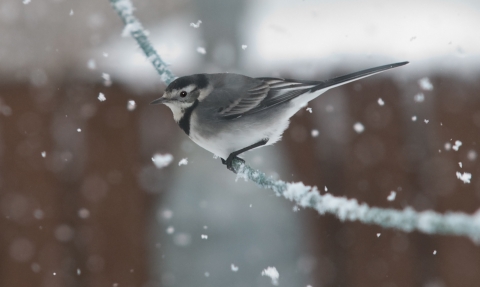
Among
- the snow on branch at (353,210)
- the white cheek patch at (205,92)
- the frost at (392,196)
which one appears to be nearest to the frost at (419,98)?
the frost at (392,196)

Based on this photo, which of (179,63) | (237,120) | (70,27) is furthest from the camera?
(70,27)

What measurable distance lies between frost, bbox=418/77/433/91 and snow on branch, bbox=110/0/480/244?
1.77 metres

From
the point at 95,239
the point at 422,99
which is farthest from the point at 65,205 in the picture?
the point at 422,99

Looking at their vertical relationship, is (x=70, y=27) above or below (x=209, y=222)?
above

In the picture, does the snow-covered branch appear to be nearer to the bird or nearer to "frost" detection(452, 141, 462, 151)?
the bird

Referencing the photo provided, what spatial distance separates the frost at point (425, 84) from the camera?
2.62 metres

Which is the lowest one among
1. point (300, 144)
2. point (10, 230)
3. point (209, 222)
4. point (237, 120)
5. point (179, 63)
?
point (209, 222)

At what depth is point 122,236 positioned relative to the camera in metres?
2.70

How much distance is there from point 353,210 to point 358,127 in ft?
6.66

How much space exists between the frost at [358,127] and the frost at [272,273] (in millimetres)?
981

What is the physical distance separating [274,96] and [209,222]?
1473mm

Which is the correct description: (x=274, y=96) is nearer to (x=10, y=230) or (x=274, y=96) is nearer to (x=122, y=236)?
(x=122, y=236)

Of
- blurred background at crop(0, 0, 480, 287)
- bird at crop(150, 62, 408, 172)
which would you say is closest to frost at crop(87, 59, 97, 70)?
blurred background at crop(0, 0, 480, 287)

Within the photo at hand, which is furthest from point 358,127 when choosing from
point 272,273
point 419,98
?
point 272,273
